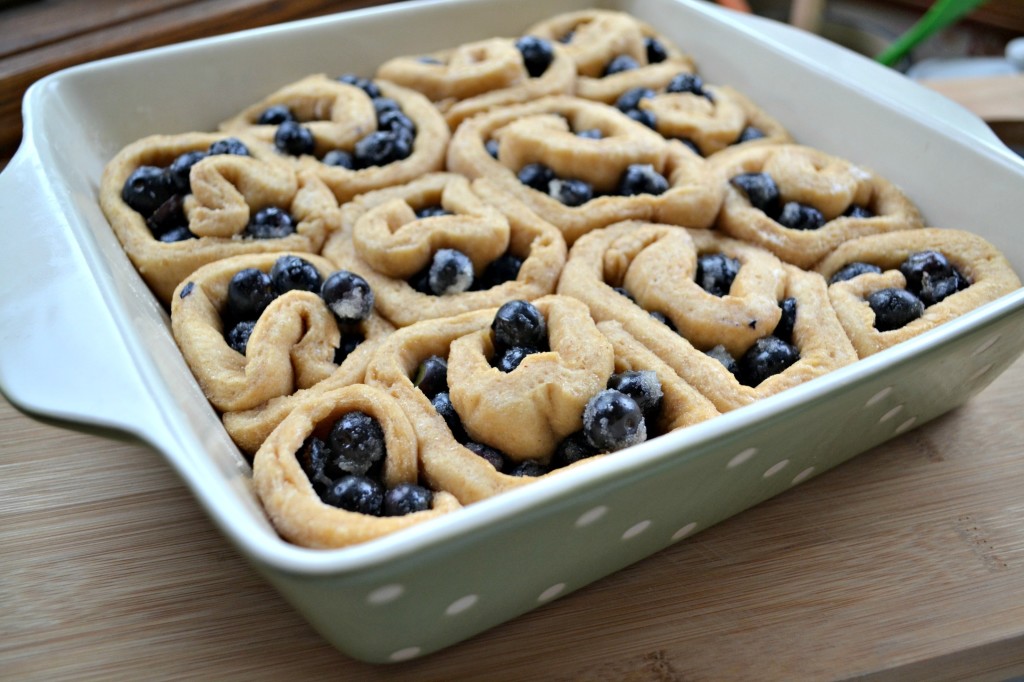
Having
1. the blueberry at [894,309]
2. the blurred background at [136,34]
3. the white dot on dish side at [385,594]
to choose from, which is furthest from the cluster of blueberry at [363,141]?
the white dot on dish side at [385,594]

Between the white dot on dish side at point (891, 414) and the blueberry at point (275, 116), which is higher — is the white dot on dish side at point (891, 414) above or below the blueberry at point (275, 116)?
below

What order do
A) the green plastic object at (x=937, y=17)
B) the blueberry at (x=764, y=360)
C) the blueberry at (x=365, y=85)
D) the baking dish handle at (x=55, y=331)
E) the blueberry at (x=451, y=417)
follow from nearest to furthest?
1. the baking dish handle at (x=55, y=331)
2. the blueberry at (x=451, y=417)
3. the blueberry at (x=764, y=360)
4. the blueberry at (x=365, y=85)
5. the green plastic object at (x=937, y=17)

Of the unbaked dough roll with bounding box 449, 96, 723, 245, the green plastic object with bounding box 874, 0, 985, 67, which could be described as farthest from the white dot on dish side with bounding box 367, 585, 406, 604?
the green plastic object with bounding box 874, 0, 985, 67

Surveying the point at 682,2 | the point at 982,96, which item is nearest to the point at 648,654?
the point at 682,2

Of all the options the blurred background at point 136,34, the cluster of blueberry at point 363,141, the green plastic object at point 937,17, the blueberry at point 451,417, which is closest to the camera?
the blueberry at point 451,417

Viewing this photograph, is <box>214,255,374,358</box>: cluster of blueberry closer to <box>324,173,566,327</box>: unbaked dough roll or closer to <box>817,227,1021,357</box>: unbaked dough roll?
<box>324,173,566,327</box>: unbaked dough roll

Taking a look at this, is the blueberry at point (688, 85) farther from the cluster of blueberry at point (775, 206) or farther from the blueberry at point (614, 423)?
the blueberry at point (614, 423)
